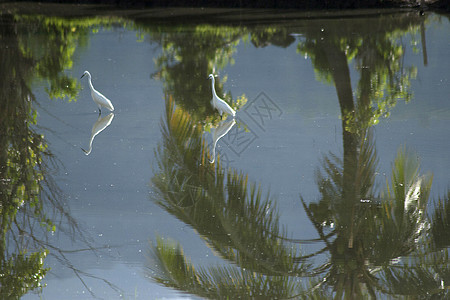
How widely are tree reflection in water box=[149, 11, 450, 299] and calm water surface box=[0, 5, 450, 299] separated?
14mm

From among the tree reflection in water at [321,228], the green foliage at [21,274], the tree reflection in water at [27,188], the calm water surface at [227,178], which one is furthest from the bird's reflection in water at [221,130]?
the green foliage at [21,274]

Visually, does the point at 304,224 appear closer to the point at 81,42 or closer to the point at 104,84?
the point at 104,84

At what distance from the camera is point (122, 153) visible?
5965 millimetres

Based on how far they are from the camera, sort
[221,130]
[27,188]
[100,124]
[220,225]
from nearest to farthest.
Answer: [220,225]
[27,188]
[221,130]
[100,124]

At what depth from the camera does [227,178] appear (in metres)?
5.34

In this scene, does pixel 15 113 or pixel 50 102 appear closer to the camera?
pixel 15 113

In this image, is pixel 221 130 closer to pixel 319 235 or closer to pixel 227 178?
pixel 227 178

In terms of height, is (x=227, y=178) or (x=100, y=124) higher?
(x=100, y=124)

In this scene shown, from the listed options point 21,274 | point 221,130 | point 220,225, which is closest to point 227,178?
point 220,225

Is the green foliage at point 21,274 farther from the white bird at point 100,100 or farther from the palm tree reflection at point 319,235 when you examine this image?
the white bird at point 100,100

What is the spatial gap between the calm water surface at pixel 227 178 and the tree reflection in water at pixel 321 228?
0.01m

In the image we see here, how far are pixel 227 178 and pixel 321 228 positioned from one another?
3.68ft

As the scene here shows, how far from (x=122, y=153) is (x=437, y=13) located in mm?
11960

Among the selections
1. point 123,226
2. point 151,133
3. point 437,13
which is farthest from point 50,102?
point 437,13
